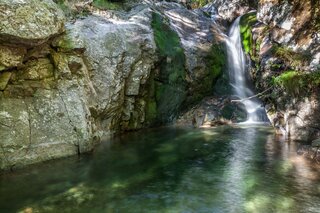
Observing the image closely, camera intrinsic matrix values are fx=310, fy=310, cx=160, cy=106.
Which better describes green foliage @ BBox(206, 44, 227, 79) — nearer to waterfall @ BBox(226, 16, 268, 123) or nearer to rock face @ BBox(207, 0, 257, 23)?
waterfall @ BBox(226, 16, 268, 123)

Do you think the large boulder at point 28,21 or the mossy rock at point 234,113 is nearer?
the large boulder at point 28,21

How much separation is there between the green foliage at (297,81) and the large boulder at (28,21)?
8047 mm

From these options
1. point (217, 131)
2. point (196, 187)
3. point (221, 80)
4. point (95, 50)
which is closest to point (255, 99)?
point (221, 80)

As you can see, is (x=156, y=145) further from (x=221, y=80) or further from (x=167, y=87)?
(x=221, y=80)

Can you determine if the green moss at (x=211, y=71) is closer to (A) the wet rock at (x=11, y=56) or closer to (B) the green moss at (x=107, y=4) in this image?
(B) the green moss at (x=107, y=4)

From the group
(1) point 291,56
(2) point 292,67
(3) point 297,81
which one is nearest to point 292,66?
(2) point 292,67

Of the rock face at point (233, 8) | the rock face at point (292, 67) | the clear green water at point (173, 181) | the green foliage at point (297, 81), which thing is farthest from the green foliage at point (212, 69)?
the green foliage at point (297, 81)

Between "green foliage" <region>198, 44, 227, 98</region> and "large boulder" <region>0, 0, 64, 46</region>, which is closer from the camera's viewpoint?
"large boulder" <region>0, 0, 64, 46</region>

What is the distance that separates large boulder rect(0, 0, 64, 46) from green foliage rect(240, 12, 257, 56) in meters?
10.6

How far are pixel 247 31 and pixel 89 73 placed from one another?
10.2 meters

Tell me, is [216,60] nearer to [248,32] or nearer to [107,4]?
[248,32]

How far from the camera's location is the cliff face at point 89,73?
9.16m

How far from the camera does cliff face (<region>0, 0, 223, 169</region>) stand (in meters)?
9.16

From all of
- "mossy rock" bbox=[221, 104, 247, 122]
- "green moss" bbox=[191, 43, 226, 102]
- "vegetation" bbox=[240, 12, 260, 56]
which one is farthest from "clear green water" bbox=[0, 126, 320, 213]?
"vegetation" bbox=[240, 12, 260, 56]
